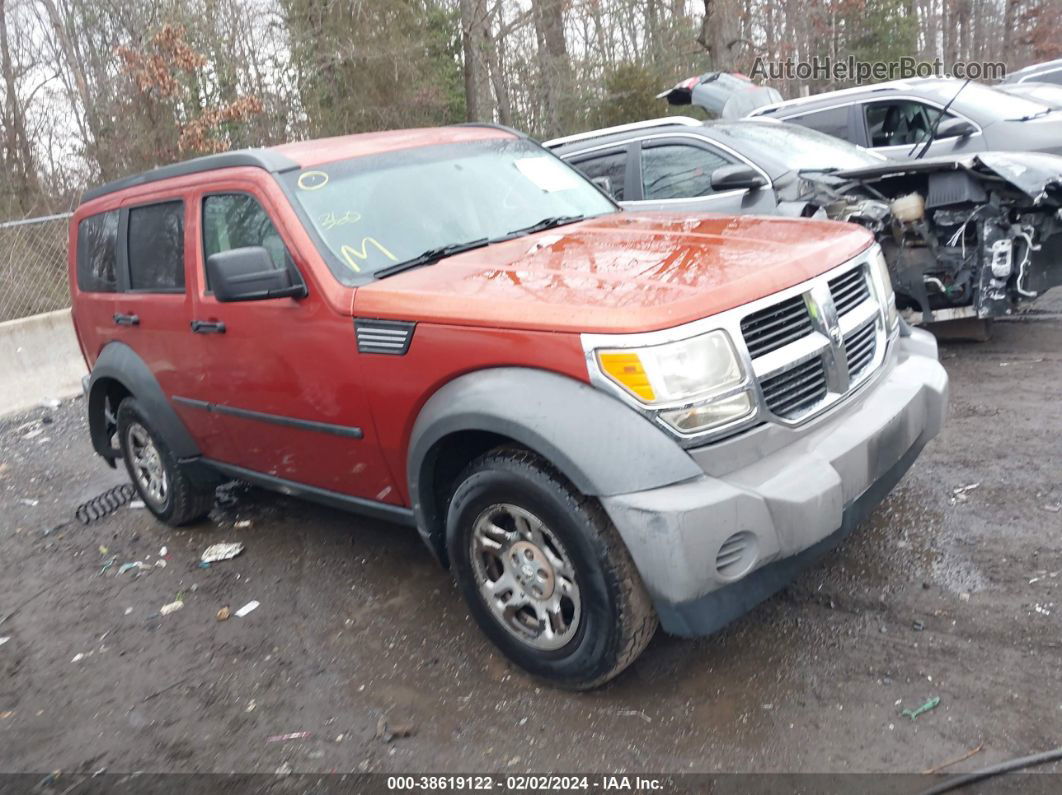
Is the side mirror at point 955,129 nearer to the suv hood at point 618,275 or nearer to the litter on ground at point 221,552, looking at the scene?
the suv hood at point 618,275

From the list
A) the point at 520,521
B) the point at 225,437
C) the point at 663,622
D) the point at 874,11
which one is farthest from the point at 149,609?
the point at 874,11

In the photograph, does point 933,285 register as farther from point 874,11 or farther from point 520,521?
point 874,11

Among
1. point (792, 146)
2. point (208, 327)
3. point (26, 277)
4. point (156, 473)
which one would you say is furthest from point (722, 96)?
point (26, 277)

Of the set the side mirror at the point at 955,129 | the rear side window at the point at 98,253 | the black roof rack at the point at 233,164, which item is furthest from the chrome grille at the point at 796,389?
the side mirror at the point at 955,129

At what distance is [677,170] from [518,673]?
193 inches

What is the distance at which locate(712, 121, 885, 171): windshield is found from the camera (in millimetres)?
7113

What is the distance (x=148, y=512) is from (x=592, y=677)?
3.85 m

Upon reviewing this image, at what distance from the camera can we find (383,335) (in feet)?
11.7

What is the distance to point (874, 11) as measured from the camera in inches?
1129

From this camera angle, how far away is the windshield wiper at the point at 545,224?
4.24 meters

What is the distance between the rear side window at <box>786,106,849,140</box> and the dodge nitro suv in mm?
5327

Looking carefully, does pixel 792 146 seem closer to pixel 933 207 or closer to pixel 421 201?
pixel 933 207

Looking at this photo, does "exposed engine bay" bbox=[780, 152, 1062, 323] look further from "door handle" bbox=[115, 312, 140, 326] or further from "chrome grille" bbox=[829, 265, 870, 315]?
"door handle" bbox=[115, 312, 140, 326]

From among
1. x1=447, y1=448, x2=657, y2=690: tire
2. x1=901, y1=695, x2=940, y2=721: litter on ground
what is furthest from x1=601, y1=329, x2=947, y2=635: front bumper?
x1=901, y1=695, x2=940, y2=721: litter on ground
